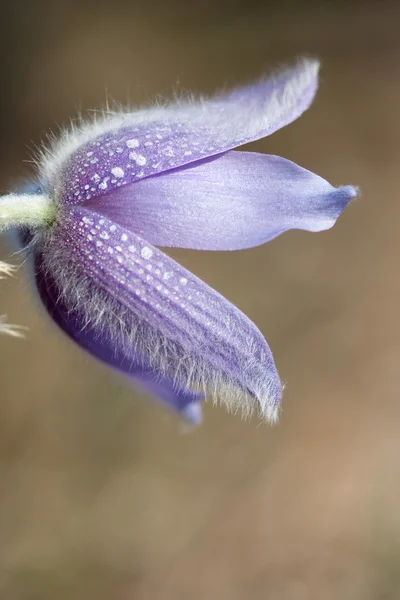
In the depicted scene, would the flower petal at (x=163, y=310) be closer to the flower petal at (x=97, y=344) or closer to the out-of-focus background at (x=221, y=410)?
the flower petal at (x=97, y=344)

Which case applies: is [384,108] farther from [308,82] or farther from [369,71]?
[308,82]

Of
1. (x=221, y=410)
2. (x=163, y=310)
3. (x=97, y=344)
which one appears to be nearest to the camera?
(x=163, y=310)

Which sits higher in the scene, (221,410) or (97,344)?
(97,344)

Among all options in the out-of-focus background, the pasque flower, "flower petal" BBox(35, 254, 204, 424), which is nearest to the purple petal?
the pasque flower

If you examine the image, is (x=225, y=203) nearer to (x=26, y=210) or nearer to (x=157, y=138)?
(x=157, y=138)

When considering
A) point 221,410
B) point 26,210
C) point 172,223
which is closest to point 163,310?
point 172,223

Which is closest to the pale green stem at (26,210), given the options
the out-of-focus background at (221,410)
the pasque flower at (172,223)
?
the pasque flower at (172,223)

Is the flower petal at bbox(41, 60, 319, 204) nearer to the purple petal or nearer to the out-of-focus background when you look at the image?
the purple petal

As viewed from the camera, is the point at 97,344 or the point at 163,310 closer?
the point at 163,310
